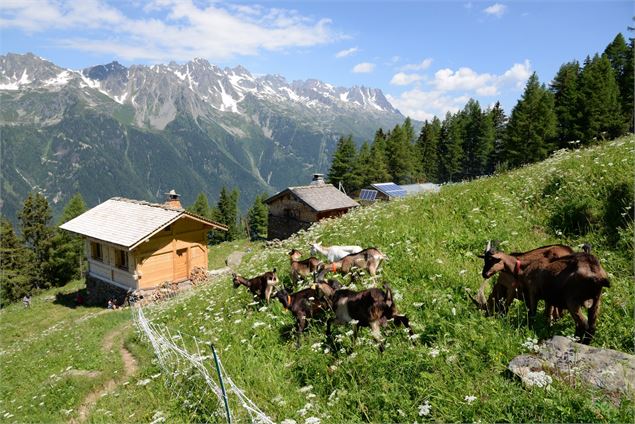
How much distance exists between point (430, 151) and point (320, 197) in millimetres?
55638

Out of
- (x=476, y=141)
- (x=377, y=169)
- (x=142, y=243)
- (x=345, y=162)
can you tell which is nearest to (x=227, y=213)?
(x=345, y=162)

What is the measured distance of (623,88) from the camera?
65.8m

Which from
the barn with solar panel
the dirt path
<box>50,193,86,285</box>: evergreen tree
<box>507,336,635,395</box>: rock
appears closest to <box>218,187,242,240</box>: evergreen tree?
<box>50,193,86,285</box>: evergreen tree

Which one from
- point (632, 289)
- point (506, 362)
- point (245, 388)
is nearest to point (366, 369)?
point (506, 362)

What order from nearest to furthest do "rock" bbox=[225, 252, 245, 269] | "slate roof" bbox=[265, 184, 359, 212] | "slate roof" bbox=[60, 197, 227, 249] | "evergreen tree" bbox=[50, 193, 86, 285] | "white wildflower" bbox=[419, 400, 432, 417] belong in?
1. "white wildflower" bbox=[419, 400, 432, 417]
2. "slate roof" bbox=[60, 197, 227, 249]
3. "rock" bbox=[225, 252, 245, 269]
4. "slate roof" bbox=[265, 184, 359, 212]
5. "evergreen tree" bbox=[50, 193, 86, 285]

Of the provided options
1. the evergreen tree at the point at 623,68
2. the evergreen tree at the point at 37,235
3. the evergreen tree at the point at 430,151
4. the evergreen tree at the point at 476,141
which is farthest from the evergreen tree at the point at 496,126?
the evergreen tree at the point at 37,235

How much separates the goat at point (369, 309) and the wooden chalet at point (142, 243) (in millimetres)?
22189

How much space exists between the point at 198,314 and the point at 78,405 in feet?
11.1

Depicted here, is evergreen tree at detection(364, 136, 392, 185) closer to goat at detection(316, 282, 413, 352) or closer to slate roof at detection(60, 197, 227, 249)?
slate roof at detection(60, 197, 227, 249)

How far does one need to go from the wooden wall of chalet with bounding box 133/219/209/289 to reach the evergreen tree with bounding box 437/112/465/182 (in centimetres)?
7236

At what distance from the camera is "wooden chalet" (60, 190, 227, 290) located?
26141 millimetres

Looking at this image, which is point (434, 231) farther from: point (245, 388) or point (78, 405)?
point (78, 405)

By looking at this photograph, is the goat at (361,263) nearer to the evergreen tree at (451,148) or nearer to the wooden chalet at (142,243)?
the wooden chalet at (142,243)

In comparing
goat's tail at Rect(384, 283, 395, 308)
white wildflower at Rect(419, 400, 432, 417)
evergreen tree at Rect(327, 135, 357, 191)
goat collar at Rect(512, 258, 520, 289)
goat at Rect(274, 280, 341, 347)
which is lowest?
white wildflower at Rect(419, 400, 432, 417)
